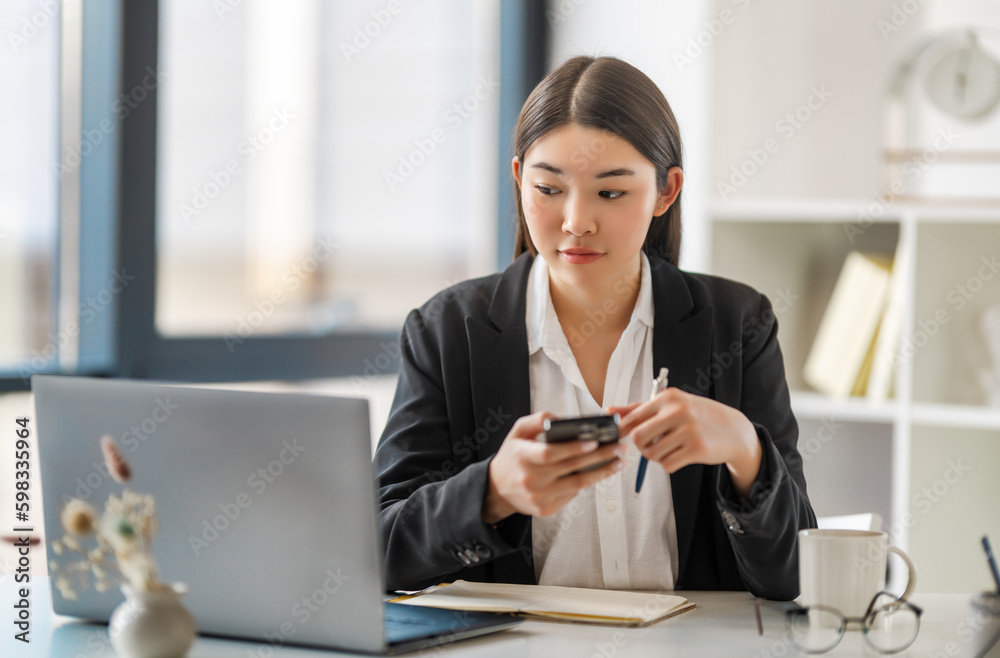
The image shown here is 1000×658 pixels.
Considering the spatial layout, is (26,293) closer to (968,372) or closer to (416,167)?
(416,167)

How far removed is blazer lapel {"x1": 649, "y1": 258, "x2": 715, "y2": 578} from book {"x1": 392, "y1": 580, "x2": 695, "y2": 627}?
21 cm

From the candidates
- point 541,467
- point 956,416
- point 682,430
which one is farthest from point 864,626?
point 956,416

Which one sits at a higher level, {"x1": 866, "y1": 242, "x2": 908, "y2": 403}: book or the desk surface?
{"x1": 866, "y1": 242, "x2": 908, "y2": 403}: book

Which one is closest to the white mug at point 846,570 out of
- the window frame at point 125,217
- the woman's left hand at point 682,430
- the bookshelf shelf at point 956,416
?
the woman's left hand at point 682,430

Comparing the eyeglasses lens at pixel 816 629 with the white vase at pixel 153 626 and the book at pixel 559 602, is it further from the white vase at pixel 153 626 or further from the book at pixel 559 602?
the white vase at pixel 153 626

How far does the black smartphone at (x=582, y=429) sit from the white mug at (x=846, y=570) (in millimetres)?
262

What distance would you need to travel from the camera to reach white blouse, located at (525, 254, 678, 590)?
157cm

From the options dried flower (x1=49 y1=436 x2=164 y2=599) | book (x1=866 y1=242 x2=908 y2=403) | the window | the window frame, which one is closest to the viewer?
dried flower (x1=49 y1=436 x2=164 y2=599)

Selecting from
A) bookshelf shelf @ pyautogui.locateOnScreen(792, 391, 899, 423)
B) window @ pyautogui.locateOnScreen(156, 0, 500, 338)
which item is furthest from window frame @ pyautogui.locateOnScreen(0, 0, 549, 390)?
bookshelf shelf @ pyautogui.locateOnScreen(792, 391, 899, 423)

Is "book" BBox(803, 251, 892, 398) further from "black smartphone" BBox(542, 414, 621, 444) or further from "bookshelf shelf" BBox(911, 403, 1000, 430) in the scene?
"black smartphone" BBox(542, 414, 621, 444)

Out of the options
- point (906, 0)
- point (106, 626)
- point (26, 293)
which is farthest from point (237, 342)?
point (906, 0)

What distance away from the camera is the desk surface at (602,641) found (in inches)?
42.9

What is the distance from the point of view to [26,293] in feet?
7.79

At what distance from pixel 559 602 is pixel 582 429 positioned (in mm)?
258
